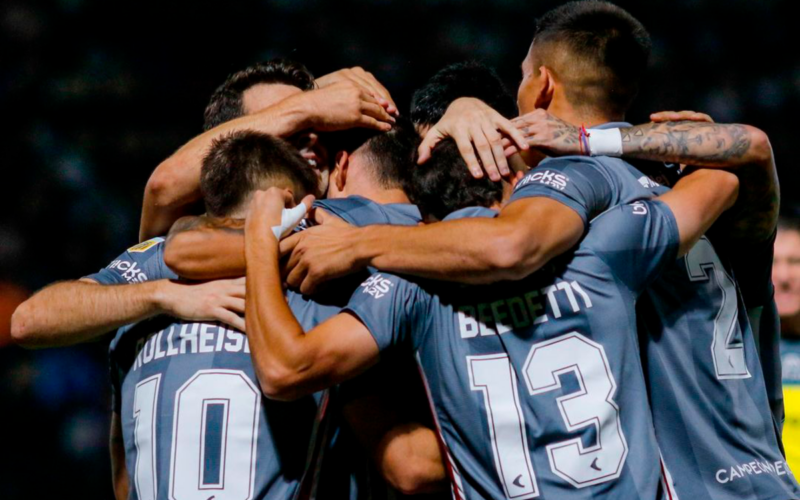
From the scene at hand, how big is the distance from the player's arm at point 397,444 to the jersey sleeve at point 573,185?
655 millimetres

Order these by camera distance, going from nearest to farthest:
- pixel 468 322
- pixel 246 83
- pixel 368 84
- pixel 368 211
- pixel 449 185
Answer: pixel 468 322, pixel 449 185, pixel 368 211, pixel 368 84, pixel 246 83

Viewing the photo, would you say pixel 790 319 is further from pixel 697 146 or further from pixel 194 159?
pixel 194 159

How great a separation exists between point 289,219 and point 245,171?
0.70ft

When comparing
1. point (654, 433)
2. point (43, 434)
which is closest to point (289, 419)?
point (654, 433)

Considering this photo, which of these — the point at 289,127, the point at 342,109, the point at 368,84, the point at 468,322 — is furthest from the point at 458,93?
the point at 468,322

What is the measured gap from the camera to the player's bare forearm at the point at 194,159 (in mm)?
2941

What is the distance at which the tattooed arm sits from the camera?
2.58m

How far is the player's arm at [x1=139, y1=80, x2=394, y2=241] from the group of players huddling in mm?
249

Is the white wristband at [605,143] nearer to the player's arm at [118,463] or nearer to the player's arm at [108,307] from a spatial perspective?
the player's arm at [108,307]

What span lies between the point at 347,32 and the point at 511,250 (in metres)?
4.48

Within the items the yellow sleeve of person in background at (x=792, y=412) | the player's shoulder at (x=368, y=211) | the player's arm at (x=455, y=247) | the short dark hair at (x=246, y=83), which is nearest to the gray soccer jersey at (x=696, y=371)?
the player's arm at (x=455, y=247)

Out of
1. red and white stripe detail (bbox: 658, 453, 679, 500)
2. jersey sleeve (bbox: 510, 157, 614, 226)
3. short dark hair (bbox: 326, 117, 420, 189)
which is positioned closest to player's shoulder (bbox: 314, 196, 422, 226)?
→ short dark hair (bbox: 326, 117, 420, 189)

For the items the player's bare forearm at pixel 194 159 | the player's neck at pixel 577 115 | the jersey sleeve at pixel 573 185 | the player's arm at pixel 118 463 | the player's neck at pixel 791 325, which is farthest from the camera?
the player's neck at pixel 791 325

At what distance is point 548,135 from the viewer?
103 inches
